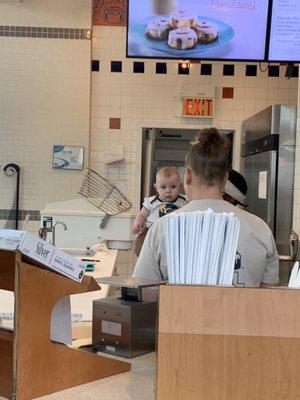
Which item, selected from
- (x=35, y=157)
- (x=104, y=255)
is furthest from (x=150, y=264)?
Answer: (x=35, y=157)

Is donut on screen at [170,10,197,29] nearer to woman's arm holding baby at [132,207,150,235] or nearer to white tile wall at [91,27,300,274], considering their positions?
woman's arm holding baby at [132,207,150,235]

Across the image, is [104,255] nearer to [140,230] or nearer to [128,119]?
[140,230]

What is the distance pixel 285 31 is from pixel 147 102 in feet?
6.83

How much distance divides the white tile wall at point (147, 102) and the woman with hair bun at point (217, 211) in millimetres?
3295

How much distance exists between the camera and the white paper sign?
11.8 feet

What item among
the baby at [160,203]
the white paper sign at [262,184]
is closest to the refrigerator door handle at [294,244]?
the white paper sign at [262,184]

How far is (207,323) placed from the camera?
902 millimetres

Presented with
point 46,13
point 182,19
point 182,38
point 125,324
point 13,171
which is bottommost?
point 125,324

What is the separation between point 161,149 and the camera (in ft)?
16.9

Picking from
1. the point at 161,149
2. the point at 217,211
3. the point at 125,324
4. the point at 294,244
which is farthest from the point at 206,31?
the point at 161,149

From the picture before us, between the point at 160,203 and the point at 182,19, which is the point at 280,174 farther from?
the point at 182,19

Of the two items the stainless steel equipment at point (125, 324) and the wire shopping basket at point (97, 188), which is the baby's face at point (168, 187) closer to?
the wire shopping basket at point (97, 188)

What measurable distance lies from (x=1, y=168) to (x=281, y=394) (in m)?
4.29

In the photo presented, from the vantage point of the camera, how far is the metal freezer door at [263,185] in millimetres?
3480
